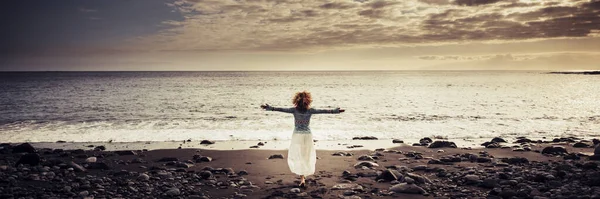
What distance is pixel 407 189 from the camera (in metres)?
9.72

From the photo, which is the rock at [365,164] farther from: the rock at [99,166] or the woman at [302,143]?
the rock at [99,166]

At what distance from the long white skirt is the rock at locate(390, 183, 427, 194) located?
2.14 metres

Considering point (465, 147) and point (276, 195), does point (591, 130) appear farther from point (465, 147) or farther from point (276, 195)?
point (276, 195)

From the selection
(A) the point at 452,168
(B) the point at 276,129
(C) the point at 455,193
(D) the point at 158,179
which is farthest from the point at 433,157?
(B) the point at 276,129

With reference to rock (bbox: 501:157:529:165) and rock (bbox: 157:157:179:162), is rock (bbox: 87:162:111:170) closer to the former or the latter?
rock (bbox: 157:157:179:162)

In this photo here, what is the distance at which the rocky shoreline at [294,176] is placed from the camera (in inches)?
377

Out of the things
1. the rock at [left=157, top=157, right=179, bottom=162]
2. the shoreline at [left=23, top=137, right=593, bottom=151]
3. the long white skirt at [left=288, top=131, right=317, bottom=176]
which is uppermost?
the long white skirt at [left=288, top=131, right=317, bottom=176]

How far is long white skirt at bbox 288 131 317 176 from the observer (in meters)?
10.2

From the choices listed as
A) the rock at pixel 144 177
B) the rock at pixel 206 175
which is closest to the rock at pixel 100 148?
the rock at pixel 144 177

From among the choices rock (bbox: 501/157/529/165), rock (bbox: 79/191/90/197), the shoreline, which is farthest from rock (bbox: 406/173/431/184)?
rock (bbox: 79/191/90/197)

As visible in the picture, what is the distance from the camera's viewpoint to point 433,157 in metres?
14.7

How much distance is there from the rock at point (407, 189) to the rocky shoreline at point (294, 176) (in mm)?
24

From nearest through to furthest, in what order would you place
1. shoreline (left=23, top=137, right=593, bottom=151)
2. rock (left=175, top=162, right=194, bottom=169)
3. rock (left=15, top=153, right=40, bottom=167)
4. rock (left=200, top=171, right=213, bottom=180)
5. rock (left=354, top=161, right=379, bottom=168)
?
rock (left=200, top=171, right=213, bottom=180) → rock (left=15, top=153, right=40, bottom=167) → rock (left=354, top=161, right=379, bottom=168) → rock (left=175, top=162, right=194, bottom=169) → shoreline (left=23, top=137, right=593, bottom=151)

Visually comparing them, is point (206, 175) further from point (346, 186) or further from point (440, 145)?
point (440, 145)
